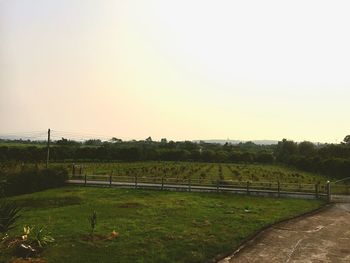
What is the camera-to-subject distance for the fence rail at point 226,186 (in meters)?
33.0

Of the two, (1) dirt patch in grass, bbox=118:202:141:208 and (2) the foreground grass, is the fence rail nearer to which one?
(2) the foreground grass

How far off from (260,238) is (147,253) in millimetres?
6290

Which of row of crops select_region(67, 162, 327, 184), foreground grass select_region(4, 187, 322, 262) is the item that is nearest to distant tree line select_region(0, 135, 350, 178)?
row of crops select_region(67, 162, 327, 184)

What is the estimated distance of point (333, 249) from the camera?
17172 mm

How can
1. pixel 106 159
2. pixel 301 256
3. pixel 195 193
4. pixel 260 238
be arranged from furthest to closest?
pixel 106 159 < pixel 195 193 < pixel 260 238 < pixel 301 256

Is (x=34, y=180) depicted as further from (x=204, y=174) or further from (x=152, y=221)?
(x=204, y=174)

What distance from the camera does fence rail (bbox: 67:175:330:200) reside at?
3300 cm

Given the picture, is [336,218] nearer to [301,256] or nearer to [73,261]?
[301,256]

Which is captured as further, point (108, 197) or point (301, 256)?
point (108, 197)

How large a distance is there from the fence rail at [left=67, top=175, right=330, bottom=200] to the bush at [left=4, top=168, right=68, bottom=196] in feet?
5.28

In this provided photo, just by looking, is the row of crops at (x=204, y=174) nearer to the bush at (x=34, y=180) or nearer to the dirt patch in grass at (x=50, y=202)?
the bush at (x=34, y=180)

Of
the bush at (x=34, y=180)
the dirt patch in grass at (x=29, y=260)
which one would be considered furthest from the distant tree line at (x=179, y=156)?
the dirt patch in grass at (x=29, y=260)

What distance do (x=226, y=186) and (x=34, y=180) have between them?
63.1 ft

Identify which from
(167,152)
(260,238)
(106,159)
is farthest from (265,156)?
(260,238)
